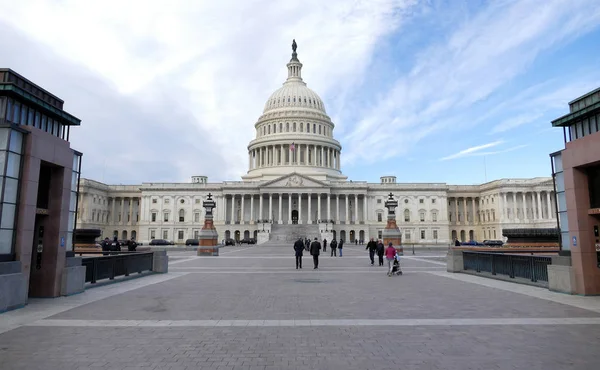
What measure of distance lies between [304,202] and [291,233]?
21.5 metres

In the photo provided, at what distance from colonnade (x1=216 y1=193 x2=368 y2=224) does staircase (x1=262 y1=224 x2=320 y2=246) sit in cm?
1100

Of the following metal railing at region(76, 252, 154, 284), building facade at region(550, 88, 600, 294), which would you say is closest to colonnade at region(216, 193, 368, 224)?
metal railing at region(76, 252, 154, 284)

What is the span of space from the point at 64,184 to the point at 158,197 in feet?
326

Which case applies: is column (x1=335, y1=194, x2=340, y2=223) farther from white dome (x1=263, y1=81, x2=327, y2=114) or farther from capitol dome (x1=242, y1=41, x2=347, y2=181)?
white dome (x1=263, y1=81, x2=327, y2=114)

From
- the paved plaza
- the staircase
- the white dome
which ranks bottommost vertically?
the paved plaza

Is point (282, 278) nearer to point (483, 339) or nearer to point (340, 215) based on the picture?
point (483, 339)

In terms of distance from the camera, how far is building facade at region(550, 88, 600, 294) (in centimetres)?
1417

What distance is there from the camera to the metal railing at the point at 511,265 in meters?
17.4

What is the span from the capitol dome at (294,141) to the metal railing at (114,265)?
88.0 meters

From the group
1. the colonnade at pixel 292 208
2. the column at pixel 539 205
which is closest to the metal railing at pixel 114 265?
the colonnade at pixel 292 208

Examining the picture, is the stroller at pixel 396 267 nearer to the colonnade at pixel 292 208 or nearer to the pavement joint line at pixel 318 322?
the pavement joint line at pixel 318 322

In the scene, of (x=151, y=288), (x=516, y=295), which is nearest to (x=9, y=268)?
(x=151, y=288)

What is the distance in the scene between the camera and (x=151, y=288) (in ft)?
55.4

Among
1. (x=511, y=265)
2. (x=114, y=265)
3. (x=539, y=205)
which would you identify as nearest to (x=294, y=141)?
(x=539, y=205)
